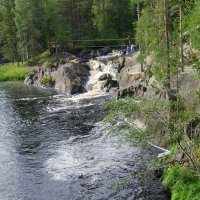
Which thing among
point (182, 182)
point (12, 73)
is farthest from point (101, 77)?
point (182, 182)

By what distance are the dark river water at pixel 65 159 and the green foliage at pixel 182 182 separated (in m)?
1.31

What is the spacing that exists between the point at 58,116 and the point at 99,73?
24308 millimetres

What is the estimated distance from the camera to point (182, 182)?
78.7 ft

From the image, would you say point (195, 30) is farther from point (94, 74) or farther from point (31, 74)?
point (31, 74)

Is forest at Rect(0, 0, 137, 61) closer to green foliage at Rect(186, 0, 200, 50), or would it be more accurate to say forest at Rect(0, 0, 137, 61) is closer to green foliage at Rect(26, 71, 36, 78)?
green foliage at Rect(26, 71, 36, 78)

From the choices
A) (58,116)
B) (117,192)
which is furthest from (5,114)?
(117,192)

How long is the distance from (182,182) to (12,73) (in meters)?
71.1

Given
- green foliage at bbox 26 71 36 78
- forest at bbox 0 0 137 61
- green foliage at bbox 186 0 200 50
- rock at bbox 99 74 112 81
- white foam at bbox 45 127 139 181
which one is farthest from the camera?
forest at bbox 0 0 137 61

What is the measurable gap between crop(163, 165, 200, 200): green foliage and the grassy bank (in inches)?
2614

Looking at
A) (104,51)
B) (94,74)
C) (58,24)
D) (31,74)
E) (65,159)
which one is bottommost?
(65,159)

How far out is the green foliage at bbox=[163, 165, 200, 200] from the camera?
22748 mm

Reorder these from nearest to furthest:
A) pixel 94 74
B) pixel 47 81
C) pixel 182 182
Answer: pixel 182 182, pixel 94 74, pixel 47 81

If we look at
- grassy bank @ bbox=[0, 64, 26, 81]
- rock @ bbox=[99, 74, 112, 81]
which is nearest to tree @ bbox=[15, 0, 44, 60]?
grassy bank @ bbox=[0, 64, 26, 81]

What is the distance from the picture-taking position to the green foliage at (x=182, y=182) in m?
22.7
